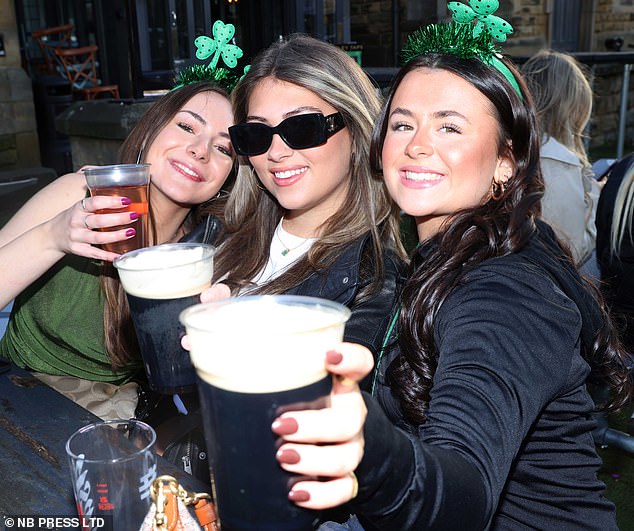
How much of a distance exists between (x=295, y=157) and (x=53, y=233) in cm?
84

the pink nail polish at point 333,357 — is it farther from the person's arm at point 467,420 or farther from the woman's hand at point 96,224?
the woman's hand at point 96,224

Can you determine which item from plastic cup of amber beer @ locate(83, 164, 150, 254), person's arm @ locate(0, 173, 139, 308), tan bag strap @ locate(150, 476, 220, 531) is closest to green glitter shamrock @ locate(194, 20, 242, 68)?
person's arm @ locate(0, 173, 139, 308)

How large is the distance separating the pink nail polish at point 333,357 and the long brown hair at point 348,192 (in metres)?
1.38

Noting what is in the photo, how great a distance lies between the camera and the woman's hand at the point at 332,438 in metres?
0.75

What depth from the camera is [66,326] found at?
2.34 m

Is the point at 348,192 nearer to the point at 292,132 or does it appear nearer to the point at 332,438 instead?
the point at 292,132

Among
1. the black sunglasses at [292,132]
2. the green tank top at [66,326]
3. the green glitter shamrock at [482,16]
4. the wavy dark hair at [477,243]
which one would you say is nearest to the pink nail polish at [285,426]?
the wavy dark hair at [477,243]

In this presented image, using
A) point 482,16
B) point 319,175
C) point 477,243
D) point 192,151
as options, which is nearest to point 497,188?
point 477,243

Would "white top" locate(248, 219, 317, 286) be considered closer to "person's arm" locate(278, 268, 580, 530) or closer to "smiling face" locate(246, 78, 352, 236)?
"smiling face" locate(246, 78, 352, 236)

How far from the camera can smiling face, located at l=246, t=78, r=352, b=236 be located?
7.48 feet

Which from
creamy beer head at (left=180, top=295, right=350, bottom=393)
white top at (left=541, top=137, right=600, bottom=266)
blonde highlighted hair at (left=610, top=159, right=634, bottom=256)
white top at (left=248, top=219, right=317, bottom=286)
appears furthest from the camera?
white top at (left=541, top=137, right=600, bottom=266)

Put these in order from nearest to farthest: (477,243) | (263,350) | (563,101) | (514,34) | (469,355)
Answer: (263,350)
(469,355)
(477,243)
(563,101)
(514,34)

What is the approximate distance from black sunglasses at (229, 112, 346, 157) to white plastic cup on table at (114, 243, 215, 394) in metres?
0.89

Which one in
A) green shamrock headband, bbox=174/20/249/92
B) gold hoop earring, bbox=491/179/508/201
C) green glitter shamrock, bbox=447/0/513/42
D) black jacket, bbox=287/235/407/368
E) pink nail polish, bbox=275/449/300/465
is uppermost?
green glitter shamrock, bbox=447/0/513/42
